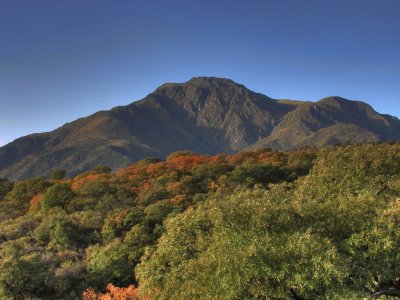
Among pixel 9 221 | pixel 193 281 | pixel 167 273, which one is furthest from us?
pixel 9 221

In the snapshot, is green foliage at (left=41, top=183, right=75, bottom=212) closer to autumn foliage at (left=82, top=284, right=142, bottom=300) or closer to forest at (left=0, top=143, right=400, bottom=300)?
forest at (left=0, top=143, right=400, bottom=300)

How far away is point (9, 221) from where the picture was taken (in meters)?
63.6

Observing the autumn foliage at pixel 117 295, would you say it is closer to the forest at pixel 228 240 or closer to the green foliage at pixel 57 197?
the forest at pixel 228 240

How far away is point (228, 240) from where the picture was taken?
23016 mm

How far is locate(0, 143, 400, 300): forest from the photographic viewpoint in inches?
838

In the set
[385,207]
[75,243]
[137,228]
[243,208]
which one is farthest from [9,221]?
[385,207]

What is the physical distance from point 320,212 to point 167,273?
1046cm

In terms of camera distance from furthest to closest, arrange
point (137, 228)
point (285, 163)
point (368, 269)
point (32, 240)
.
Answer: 1. point (285, 163)
2. point (32, 240)
3. point (137, 228)
4. point (368, 269)

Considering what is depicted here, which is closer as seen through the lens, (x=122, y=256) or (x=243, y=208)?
(x=243, y=208)

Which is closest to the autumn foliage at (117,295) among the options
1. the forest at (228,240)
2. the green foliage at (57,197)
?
the forest at (228,240)

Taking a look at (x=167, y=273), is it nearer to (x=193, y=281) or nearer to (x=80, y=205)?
(x=193, y=281)

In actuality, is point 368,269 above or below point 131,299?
above

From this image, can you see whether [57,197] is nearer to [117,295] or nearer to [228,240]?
[117,295]

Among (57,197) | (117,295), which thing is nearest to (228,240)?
(117,295)
